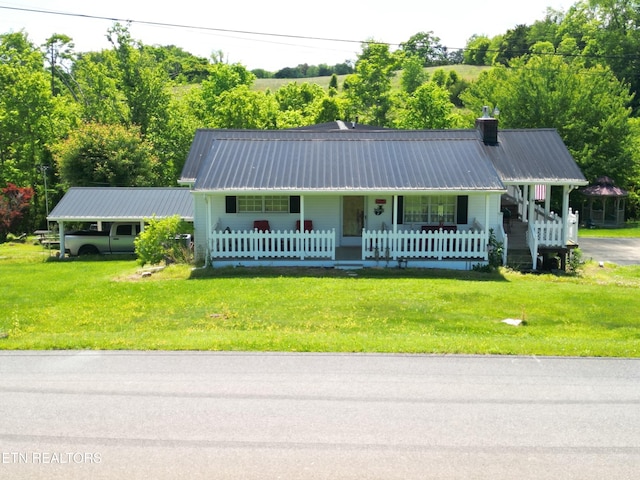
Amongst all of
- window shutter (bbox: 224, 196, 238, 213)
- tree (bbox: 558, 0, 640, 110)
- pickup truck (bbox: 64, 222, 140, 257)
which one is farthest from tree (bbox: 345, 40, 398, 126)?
window shutter (bbox: 224, 196, 238, 213)

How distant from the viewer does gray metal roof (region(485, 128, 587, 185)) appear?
850 inches

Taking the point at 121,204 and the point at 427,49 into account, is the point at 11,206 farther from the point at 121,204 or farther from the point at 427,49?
the point at 427,49

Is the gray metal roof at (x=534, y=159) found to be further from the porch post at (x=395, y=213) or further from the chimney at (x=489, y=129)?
the porch post at (x=395, y=213)

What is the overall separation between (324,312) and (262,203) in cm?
832

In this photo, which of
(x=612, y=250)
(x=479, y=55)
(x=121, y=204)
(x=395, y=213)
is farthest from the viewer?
(x=479, y=55)

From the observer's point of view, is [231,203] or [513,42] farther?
[513,42]

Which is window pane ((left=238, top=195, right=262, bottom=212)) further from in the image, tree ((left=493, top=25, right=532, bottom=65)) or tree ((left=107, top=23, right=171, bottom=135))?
tree ((left=493, top=25, right=532, bottom=65))

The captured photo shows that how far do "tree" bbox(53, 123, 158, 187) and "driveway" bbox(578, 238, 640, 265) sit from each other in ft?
81.3

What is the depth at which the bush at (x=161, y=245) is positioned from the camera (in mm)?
20688

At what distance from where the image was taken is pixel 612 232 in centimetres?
3569

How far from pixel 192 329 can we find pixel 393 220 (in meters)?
10.3

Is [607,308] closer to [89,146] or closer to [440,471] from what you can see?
[440,471]

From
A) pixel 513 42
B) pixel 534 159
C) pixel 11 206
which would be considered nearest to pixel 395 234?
pixel 534 159

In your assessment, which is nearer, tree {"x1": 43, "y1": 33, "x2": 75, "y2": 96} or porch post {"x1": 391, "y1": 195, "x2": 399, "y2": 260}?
porch post {"x1": 391, "y1": 195, "x2": 399, "y2": 260}
